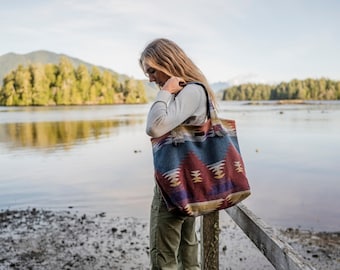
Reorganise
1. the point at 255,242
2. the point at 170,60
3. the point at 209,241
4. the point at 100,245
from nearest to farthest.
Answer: the point at 170,60
the point at 255,242
the point at 209,241
the point at 100,245

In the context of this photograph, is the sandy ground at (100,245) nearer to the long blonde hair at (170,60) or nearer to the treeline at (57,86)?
the long blonde hair at (170,60)

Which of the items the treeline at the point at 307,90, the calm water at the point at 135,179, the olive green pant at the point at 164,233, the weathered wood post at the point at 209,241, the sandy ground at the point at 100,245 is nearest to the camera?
the olive green pant at the point at 164,233

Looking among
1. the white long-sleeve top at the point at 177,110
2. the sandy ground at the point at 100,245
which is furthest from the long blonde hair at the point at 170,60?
the sandy ground at the point at 100,245

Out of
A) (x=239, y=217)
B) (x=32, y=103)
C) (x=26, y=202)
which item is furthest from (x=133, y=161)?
(x=32, y=103)

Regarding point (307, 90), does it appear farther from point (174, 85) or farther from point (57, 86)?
point (174, 85)

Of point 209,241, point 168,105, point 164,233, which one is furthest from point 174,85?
point 209,241

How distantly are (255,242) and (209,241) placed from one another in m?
0.64

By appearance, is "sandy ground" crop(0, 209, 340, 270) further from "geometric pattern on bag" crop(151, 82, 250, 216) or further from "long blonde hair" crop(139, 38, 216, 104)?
"long blonde hair" crop(139, 38, 216, 104)

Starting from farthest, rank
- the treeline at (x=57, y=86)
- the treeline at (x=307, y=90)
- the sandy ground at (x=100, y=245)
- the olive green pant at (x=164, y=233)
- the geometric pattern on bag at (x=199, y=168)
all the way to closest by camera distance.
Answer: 1. the treeline at (x=307, y=90)
2. the treeline at (x=57, y=86)
3. the sandy ground at (x=100, y=245)
4. the olive green pant at (x=164, y=233)
5. the geometric pattern on bag at (x=199, y=168)

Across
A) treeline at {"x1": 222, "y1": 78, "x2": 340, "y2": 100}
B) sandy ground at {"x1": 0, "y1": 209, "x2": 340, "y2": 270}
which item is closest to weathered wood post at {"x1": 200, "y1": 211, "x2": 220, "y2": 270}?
sandy ground at {"x1": 0, "y1": 209, "x2": 340, "y2": 270}

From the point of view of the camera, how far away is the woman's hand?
2.12m

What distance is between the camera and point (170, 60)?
2203 mm

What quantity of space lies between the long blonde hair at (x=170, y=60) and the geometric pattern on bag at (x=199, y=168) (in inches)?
7.9

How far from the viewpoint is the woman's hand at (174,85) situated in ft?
6.96
